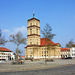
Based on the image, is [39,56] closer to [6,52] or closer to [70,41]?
[6,52]

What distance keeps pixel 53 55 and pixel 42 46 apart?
472 inches

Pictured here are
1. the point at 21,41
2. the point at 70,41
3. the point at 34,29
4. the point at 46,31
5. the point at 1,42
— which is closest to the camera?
the point at 1,42

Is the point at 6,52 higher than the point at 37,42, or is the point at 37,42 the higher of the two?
the point at 37,42

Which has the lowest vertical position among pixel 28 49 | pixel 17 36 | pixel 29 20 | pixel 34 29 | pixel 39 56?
pixel 39 56

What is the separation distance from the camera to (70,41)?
66.0 metres

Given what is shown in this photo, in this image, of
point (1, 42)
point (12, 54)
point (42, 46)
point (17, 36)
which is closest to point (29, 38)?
point (42, 46)

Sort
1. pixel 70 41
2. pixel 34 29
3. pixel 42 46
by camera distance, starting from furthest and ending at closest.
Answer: pixel 42 46 < pixel 34 29 < pixel 70 41

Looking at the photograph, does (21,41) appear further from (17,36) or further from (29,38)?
(29,38)

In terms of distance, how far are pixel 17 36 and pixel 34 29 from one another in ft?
161

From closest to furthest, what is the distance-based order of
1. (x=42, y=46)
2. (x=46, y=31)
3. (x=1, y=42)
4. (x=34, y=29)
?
1. (x=1, y=42)
2. (x=46, y=31)
3. (x=34, y=29)
4. (x=42, y=46)

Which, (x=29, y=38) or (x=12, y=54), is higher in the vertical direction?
(x=29, y=38)

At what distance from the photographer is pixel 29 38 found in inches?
3479

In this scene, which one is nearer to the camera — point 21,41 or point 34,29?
point 21,41

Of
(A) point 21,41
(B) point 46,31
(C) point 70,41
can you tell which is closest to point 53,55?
(C) point 70,41
